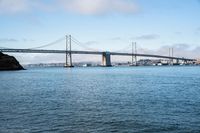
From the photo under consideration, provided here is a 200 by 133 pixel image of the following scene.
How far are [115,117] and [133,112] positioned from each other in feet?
6.79

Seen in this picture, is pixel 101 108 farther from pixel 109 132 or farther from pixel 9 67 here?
pixel 9 67

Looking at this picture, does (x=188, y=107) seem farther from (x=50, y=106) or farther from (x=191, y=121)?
(x=50, y=106)

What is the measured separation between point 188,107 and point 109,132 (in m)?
8.95

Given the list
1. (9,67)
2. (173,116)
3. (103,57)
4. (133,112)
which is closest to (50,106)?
(133,112)

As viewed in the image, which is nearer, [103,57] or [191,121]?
[191,121]

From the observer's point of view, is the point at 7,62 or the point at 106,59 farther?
the point at 106,59

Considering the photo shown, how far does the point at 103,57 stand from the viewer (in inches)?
6358

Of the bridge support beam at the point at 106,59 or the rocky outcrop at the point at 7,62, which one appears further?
the bridge support beam at the point at 106,59

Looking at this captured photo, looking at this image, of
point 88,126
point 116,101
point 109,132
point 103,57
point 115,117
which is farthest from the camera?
point 103,57

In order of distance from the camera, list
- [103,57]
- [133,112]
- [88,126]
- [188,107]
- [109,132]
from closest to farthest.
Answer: [109,132]
[88,126]
[133,112]
[188,107]
[103,57]

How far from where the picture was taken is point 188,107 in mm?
25016

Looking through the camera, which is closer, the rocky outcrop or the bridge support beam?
the rocky outcrop

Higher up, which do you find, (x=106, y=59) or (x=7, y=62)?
(x=106, y=59)

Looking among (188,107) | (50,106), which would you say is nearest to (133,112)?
(188,107)
